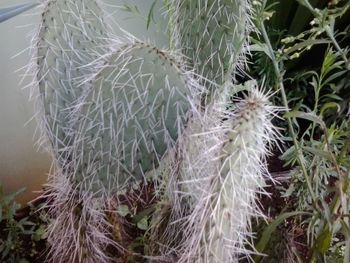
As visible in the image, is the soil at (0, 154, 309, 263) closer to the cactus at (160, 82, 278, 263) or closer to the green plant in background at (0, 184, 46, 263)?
the green plant in background at (0, 184, 46, 263)

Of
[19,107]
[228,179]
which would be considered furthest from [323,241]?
[19,107]

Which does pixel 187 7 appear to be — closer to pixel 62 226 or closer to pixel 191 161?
pixel 191 161

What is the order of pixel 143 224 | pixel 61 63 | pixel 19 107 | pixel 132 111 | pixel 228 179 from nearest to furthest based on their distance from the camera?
1. pixel 228 179
2. pixel 132 111
3. pixel 61 63
4. pixel 143 224
5. pixel 19 107

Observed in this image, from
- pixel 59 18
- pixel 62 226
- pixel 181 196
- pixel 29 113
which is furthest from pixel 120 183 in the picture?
pixel 29 113

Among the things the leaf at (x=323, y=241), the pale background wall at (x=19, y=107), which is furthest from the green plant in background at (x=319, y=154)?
the pale background wall at (x=19, y=107)

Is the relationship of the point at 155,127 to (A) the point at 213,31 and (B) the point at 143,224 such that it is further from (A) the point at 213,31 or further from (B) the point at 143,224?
(B) the point at 143,224

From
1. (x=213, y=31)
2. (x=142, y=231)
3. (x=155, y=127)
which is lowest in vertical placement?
(x=142, y=231)
